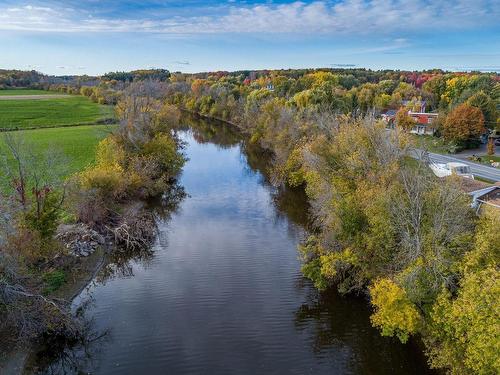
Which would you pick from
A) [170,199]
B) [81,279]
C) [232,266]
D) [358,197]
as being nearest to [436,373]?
[358,197]

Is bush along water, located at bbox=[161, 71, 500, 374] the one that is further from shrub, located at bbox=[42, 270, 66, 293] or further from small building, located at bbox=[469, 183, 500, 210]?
shrub, located at bbox=[42, 270, 66, 293]

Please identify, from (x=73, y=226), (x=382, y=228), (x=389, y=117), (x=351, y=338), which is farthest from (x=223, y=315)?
(x=389, y=117)

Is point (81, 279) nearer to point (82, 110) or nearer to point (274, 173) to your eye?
point (274, 173)

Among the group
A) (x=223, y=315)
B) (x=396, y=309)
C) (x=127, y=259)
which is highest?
(x=396, y=309)

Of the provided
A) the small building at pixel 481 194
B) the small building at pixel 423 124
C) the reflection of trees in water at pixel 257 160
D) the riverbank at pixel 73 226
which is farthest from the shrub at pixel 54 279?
the small building at pixel 423 124

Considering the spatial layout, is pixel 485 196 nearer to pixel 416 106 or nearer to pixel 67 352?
pixel 67 352

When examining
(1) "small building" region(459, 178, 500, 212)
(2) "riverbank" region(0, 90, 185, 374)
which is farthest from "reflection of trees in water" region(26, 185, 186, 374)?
(1) "small building" region(459, 178, 500, 212)
